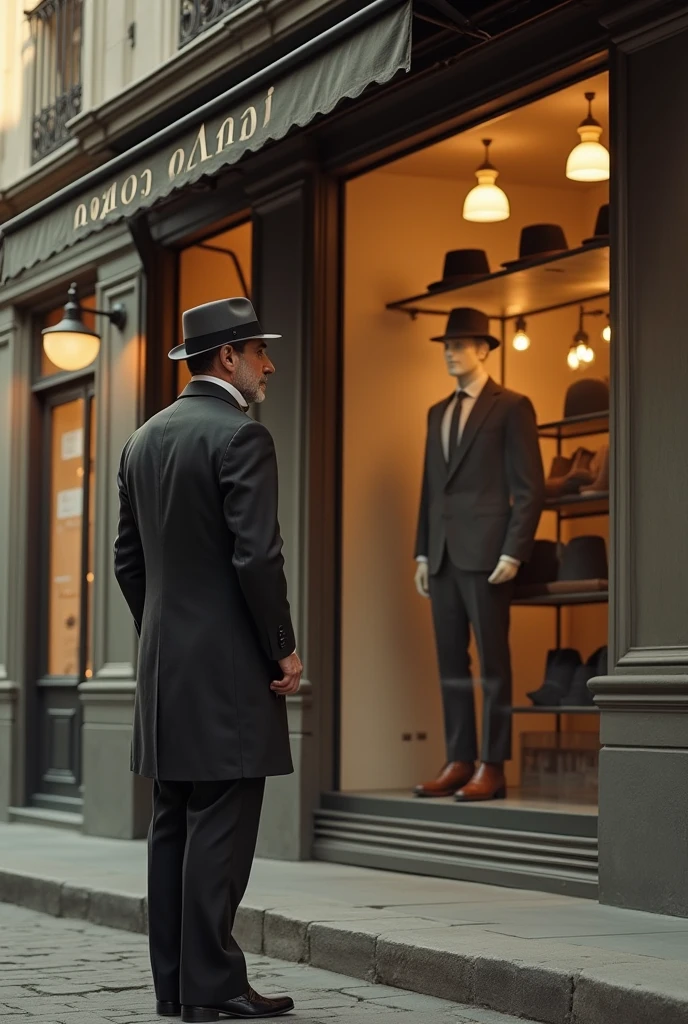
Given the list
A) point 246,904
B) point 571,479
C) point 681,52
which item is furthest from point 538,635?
point 681,52

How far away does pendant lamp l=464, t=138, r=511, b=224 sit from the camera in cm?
948

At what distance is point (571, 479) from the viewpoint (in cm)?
898

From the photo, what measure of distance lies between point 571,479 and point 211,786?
423cm

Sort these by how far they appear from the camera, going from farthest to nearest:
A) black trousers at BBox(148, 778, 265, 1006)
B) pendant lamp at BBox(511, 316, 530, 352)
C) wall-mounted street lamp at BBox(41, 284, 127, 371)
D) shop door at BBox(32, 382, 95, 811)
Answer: shop door at BBox(32, 382, 95, 811)
wall-mounted street lamp at BBox(41, 284, 127, 371)
pendant lamp at BBox(511, 316, 530, 352)
black trousers at BBox(148, 778, 265, 1006)

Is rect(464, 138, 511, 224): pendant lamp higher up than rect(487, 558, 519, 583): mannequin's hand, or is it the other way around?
rect(464, 138, 511, 224): pendant lamp

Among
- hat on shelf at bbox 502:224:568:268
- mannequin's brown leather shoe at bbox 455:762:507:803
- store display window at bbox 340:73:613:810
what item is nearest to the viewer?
mannequin's brown leather shoe at bbox 455:762:507:803

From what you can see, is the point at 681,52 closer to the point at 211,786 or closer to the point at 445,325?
the point at 445,325

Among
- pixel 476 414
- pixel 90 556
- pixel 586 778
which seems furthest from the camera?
pixel 90 556

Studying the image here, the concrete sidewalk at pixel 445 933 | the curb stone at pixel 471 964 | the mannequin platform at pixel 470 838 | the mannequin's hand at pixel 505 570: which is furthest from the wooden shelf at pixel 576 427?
the curb stone at pixel 471 964

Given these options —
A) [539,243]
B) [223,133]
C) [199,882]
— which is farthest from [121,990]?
[539,243]

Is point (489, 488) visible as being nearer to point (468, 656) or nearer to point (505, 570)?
point (505, 570)

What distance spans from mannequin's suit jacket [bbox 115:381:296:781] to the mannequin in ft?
12.5

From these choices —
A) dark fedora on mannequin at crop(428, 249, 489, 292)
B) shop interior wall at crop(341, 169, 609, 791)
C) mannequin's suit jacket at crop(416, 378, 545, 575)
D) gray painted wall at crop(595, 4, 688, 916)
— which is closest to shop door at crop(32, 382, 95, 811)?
shop interior wall at crop(341, 169, 609, 791)

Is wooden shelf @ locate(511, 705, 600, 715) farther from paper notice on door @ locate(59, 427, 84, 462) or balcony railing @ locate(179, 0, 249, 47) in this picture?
paper notice on door @ locate(59, 427, 84, 462)
